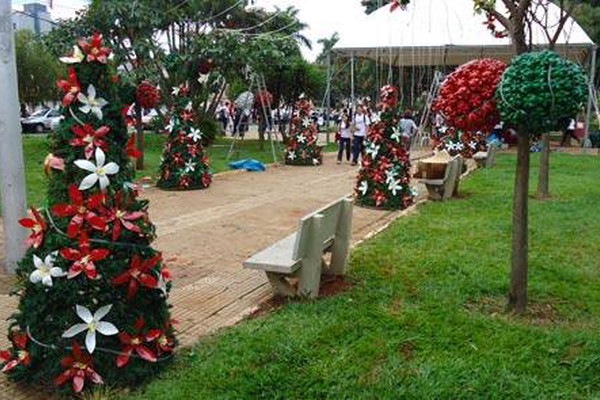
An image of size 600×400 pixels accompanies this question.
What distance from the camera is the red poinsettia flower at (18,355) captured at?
342cm

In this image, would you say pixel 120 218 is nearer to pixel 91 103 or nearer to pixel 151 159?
pixel 91 103

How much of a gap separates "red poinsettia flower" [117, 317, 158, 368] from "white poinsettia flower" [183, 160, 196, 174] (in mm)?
8045

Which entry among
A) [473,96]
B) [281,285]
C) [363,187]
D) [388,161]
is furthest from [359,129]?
[473,96]

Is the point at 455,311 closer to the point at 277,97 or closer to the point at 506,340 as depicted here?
the point at 506,340

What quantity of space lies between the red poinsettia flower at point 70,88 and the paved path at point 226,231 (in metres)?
1.59

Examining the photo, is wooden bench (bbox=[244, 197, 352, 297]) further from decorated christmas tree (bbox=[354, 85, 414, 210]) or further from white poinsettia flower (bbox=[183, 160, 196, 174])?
white poinsettia flower (bbox=[183, 160, 196, 174])

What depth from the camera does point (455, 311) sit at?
14.4 ft

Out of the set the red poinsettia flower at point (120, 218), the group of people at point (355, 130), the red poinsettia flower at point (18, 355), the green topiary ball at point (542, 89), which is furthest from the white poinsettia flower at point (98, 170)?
the group of people at point (355, 130)

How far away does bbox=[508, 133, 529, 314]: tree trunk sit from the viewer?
4.25 m

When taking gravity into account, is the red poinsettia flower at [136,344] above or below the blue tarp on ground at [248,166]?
below

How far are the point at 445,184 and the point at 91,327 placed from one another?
24.3 feet

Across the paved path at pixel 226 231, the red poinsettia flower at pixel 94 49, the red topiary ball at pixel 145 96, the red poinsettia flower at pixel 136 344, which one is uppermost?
the red poinsettia flower at pixel 94 49

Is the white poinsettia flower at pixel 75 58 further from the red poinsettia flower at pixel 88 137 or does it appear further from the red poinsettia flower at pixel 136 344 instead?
the red poinsettia flower at pixel 136 344

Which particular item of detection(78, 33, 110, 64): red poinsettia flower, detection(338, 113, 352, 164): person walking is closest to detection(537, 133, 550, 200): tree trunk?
detection(338, 113, 352, 164): person walking
